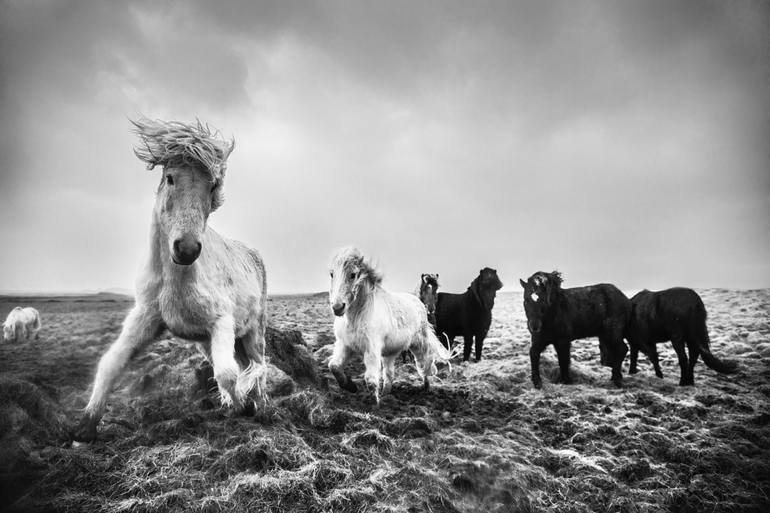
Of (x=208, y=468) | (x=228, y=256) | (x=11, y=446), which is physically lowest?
(x=208, y=468)

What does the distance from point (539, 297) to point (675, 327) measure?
2.95 meters

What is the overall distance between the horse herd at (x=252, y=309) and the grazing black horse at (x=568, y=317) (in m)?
0.02

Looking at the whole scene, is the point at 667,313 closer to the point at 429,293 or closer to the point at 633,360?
the point at 633,360

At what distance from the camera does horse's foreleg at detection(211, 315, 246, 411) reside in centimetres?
333

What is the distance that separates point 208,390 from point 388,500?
3071mm

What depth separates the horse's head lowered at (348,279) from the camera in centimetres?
562

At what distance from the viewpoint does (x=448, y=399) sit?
6.18 m

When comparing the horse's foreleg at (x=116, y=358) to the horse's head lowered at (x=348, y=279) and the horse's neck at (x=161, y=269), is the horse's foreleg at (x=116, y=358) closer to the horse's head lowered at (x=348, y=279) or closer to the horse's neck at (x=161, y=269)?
the horse's neck at (x=161, y=269)

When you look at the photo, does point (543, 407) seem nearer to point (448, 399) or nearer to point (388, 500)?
point (448, 399)

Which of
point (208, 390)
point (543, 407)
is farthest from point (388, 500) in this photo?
point (543, 407)

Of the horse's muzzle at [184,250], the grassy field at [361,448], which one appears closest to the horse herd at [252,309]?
the horse's muzzle at [184,250]

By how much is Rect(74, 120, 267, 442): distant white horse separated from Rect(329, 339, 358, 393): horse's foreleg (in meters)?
1.85

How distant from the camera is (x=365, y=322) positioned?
6027 millimetres

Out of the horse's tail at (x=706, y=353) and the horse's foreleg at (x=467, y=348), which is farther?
the horse's foreleg at (x=467, y=348)
